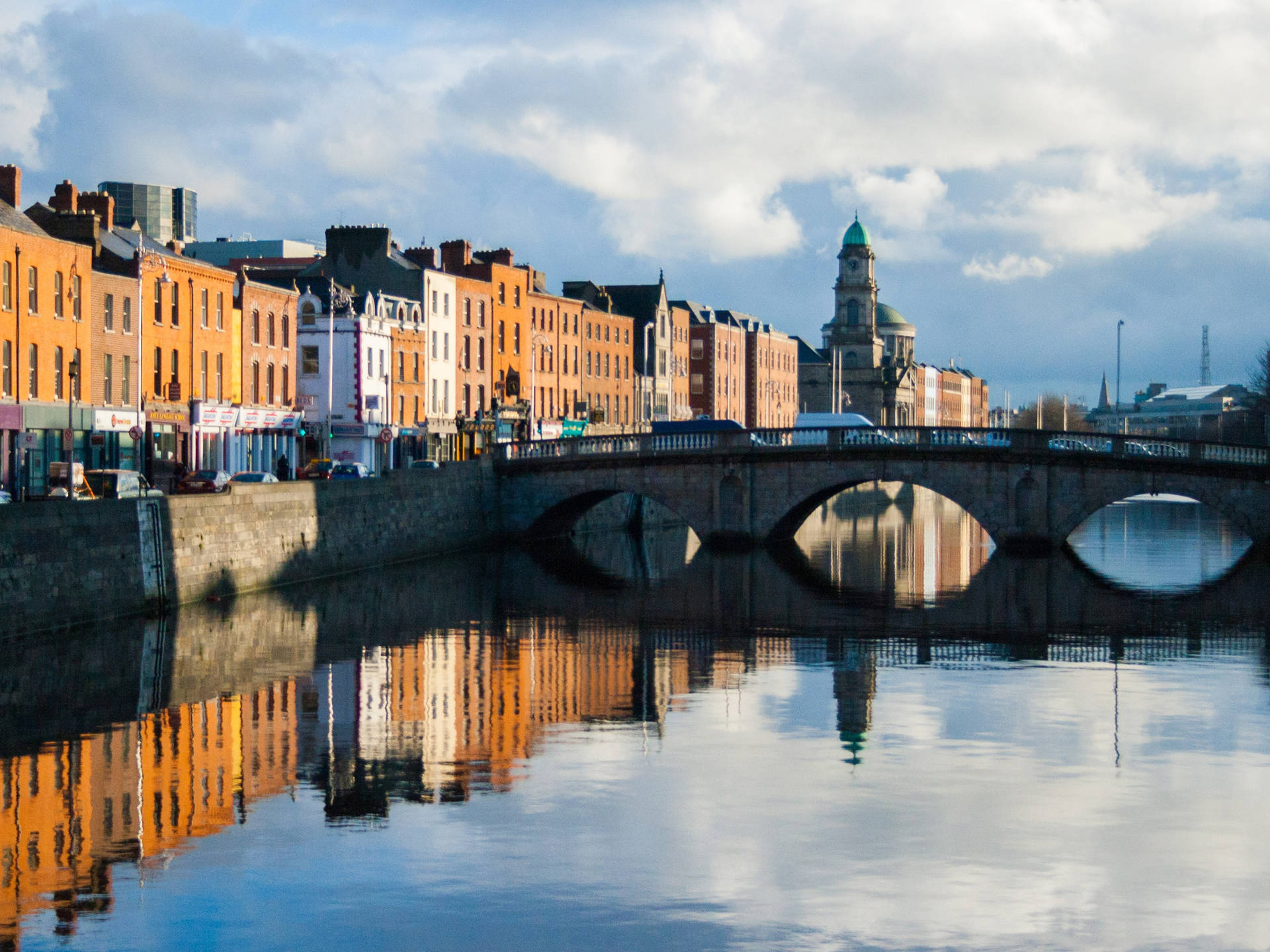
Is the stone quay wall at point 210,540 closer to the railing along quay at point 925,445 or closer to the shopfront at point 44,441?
the railing along quay at point 925,445

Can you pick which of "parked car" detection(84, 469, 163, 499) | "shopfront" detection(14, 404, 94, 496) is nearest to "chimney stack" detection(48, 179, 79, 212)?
"shopfront" detection(14, 404, 94, 496)

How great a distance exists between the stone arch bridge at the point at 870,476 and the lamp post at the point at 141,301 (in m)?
15.6

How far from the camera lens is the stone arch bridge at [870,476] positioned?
7112cm

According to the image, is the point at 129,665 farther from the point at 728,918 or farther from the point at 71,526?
the point at 728,918

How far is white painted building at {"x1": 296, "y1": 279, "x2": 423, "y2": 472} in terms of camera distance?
9100 centimetres

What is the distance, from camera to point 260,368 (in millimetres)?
85812

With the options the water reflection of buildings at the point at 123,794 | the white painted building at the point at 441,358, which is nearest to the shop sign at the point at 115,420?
the white painted building at the point at 441,358

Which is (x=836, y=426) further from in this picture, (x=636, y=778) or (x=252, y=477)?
(x=636, y=778)

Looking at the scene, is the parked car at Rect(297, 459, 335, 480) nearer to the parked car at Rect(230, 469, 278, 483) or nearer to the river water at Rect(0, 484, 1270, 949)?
the parked car at Rect(230, 469, 278, 483)

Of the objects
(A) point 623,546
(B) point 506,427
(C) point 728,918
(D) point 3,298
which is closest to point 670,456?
(A) point 623,546

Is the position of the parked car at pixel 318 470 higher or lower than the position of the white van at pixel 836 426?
lower

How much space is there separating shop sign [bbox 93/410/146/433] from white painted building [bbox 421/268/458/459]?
31.5 m

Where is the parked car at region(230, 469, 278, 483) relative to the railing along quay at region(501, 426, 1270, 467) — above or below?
below

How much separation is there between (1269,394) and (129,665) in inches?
4768
